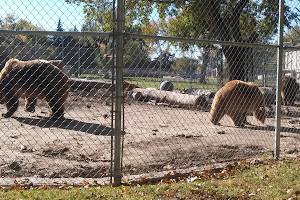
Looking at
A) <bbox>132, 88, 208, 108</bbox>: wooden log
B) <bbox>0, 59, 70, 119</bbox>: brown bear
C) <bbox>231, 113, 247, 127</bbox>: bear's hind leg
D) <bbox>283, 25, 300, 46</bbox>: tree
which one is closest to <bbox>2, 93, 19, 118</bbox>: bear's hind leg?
<bbox>0, 59, 70, 119</bbox>: brown bear

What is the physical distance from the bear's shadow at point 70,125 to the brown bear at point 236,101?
9.57 ft

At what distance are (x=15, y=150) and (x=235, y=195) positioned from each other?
3.64 m

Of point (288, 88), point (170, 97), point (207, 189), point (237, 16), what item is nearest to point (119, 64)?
point (207, 189)

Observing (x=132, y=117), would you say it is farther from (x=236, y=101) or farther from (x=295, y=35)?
(x=295, y=35)

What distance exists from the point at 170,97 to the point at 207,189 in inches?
358

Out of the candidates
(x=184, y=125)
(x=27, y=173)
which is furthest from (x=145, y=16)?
(x=27, y=173)

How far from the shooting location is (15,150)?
563 cm

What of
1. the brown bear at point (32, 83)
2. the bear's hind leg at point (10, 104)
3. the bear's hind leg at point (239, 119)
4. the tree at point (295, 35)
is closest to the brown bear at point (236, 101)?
the bear's hind leg at point (239, 119)

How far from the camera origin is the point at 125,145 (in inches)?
247

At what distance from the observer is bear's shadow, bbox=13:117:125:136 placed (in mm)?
7512

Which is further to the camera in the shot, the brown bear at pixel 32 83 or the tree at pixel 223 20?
the tree at pixel 223 20

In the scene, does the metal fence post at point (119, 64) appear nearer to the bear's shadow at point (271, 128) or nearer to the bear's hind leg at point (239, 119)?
the bear's hind leg at point (239, 119)

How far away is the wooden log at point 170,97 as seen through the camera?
12055mm

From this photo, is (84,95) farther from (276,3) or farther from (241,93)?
(276,3)
